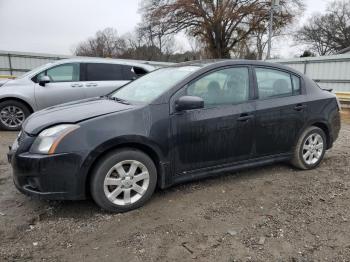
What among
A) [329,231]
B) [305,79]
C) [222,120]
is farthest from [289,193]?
[305,79]

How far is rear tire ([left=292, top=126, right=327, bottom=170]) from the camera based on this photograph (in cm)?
462

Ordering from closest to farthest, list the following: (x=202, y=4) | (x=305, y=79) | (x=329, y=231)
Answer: (x=329, y=231), (x=305, y=79), (x=202, y=4)

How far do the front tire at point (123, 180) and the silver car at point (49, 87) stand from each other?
4.69 m

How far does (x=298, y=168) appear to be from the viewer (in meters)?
4.78

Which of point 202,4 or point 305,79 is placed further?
point 202,4

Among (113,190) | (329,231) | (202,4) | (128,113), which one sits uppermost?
(202,4)

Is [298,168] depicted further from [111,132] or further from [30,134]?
[30,134]

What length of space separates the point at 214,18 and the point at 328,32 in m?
25.6

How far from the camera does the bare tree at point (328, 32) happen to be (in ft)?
155

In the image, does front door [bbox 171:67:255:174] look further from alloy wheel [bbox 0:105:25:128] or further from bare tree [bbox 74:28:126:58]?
bare tree [bbox 74:28:126:58]

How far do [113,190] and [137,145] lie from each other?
514 millimetres

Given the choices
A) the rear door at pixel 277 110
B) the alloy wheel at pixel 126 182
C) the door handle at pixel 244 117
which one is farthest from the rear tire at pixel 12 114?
the rear door at pixel 277 110

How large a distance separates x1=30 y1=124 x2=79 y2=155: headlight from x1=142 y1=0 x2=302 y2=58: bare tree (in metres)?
30.9

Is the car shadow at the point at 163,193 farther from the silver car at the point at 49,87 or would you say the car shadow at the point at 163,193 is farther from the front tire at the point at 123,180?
the silver car at the point at 49,87
